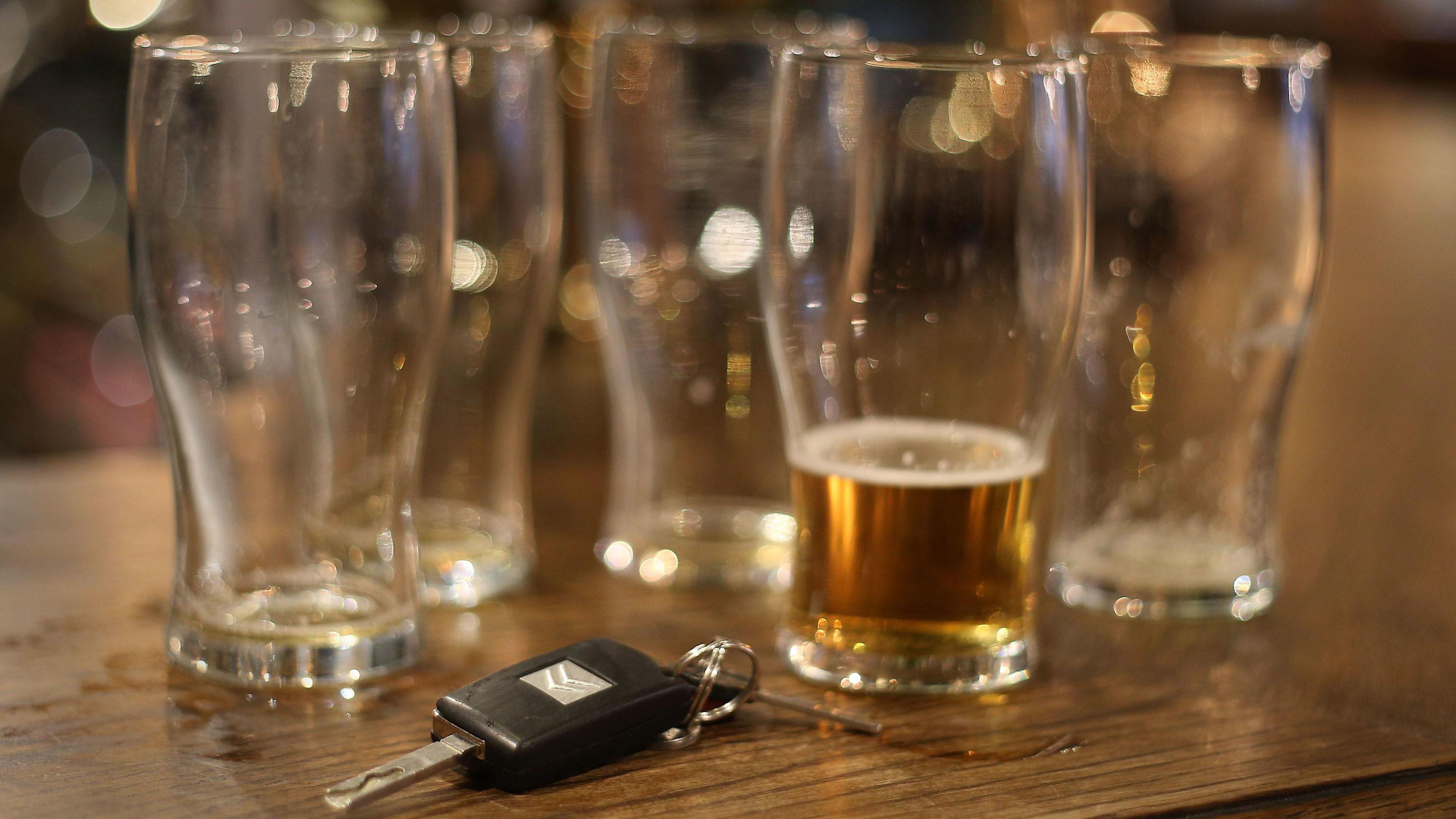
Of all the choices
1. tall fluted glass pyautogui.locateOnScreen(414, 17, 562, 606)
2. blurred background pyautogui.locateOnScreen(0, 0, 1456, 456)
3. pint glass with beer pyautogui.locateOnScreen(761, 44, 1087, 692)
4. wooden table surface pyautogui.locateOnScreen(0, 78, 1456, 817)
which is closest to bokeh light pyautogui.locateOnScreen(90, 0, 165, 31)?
blurred background pyautogui.locateOnScreen(0, 0, 1456, 456)

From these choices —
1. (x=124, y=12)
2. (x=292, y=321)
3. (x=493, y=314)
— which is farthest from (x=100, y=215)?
(x=292, y=321)

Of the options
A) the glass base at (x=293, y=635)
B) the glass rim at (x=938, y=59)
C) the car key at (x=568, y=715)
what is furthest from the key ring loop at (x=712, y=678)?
the glass rim at (x=938, y=59)

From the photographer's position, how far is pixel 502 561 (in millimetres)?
771

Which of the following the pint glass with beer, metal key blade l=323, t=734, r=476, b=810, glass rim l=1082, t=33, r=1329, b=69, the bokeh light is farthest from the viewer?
the bokeh light

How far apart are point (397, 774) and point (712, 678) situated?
13cm

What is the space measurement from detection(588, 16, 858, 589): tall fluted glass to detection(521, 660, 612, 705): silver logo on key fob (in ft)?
0.75

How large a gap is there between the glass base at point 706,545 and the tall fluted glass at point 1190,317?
0.15m

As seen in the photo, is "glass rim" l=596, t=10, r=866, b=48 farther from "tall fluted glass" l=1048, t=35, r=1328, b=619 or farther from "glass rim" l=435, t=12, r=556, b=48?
"tall fluted glass" l=1048, t=35, r=1328, b=619

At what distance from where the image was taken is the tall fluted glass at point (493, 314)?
2.47ft

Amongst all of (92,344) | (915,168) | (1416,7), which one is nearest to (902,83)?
(915,168)

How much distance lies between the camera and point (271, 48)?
1.91ft

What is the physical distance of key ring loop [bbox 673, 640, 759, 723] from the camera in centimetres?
56

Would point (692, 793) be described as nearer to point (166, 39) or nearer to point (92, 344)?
point (166, 39)

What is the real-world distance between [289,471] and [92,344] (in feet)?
5.36
